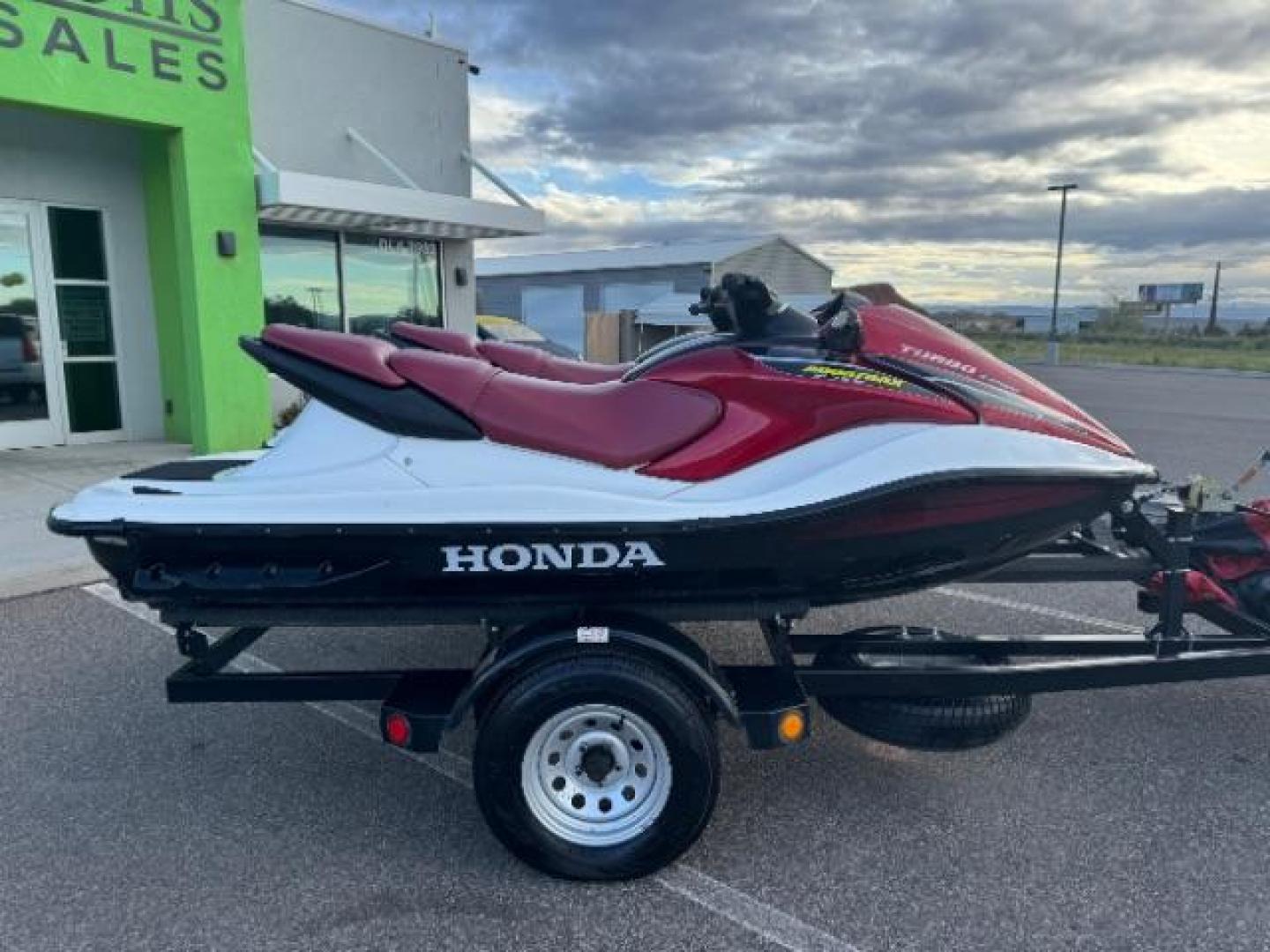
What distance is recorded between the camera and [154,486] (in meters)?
3.18

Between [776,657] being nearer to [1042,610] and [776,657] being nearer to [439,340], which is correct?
[439,340]

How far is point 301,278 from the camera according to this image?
1191cm

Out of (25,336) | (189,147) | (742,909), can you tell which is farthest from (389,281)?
(742,909)

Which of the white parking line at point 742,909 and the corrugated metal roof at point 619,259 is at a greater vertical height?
the corrugated metal roof at point 619,259

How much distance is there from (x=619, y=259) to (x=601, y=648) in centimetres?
3319

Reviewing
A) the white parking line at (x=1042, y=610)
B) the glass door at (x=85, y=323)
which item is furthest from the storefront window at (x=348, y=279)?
the white parking line at (x=1042, y=610)

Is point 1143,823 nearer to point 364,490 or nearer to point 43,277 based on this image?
point 364,490

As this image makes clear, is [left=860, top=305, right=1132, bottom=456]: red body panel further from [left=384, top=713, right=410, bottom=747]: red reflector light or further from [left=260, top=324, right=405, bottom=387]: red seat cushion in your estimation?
[left=384, top=713, right=410, bottom=747]: red reflector light

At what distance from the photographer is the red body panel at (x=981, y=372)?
3.07 metres

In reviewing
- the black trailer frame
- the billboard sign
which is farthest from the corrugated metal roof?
the billboard sign

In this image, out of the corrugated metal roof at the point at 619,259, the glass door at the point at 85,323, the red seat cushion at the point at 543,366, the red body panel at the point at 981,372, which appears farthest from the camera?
the corrugated metal roof at the point at 619,259

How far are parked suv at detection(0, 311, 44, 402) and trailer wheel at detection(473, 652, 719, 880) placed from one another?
30.3 feet

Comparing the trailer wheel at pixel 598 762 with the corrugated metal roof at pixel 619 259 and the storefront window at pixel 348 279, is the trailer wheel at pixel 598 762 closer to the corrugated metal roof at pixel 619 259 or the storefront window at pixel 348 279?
the storefront window at pixel 348 279

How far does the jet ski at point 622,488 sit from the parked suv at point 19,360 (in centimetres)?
820
